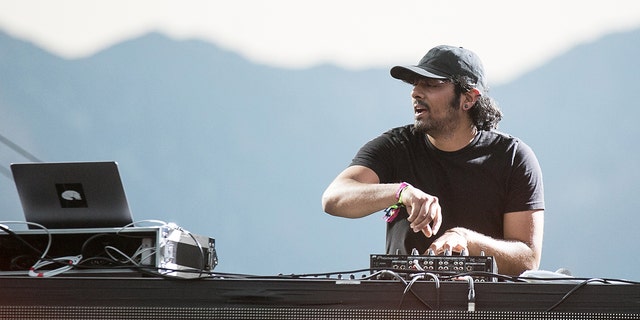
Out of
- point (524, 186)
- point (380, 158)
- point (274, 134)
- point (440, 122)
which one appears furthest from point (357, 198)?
point (274, 134)

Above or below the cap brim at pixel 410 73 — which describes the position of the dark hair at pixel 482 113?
below

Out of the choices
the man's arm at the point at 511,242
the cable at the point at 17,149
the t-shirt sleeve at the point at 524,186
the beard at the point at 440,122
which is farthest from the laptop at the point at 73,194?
the cable at the point at 17,149

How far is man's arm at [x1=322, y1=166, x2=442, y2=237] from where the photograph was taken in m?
2.07

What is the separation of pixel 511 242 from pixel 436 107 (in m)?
0.48

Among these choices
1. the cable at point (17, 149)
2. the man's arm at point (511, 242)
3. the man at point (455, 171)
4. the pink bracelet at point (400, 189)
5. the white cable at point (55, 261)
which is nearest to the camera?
the white cable at point (55, 261)

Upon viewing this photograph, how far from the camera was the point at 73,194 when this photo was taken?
81.4 inches

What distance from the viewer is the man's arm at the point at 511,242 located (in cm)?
239

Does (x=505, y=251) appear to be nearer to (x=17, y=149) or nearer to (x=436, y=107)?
(x=436, y=107)

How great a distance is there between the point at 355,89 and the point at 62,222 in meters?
1.85

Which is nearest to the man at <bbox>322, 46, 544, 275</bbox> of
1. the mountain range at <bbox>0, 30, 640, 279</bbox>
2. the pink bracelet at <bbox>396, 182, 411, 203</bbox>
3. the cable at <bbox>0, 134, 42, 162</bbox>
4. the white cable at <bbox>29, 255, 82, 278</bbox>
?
the pink bracelet at <bbox>396, 182, 411, 203</bbox>

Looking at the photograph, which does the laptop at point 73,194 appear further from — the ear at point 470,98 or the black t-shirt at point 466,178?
the ear at point 470,98

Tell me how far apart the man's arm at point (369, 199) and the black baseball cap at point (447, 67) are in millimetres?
327

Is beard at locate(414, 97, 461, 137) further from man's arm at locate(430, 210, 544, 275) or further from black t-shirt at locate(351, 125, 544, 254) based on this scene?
man's arm at locate(430, 210, 544, 275)

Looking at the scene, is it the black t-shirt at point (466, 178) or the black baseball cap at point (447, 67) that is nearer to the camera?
the black t-shirt at point (466, 178)
